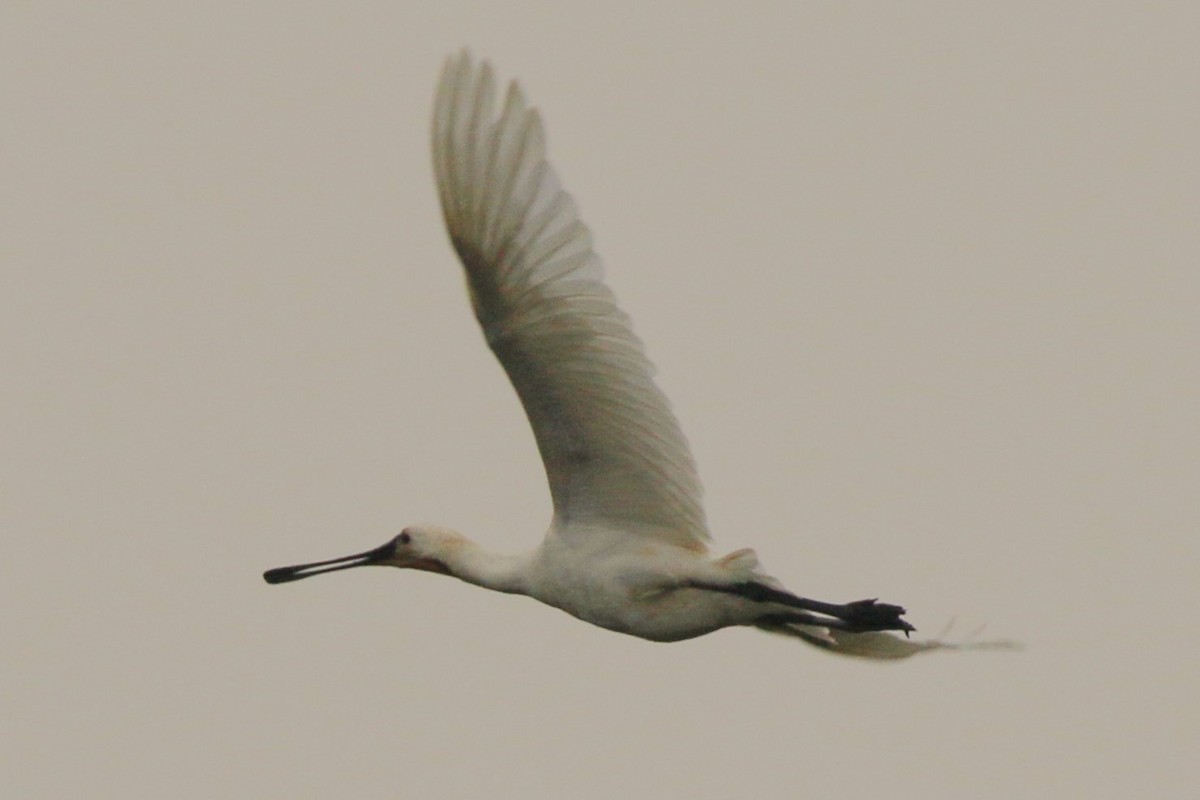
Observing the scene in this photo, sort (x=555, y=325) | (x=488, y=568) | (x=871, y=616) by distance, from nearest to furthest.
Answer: (x=555, y=325) < (x=871, y=616) < (x=488, y=568)

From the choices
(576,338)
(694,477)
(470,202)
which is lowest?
(694,477)

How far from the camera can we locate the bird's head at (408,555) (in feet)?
38.4

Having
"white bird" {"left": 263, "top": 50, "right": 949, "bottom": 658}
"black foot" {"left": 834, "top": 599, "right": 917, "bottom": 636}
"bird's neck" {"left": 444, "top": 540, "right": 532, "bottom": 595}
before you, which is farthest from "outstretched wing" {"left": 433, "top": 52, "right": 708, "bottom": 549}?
"black foot" {"left": 834, "top": 599, "right": 917, "bottom": 636}

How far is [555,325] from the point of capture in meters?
10.1

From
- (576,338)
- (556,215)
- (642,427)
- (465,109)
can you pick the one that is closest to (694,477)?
(642,427)

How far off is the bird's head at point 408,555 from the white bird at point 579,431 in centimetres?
2

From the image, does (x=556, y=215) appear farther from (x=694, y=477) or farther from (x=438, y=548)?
(x=438, y=548)

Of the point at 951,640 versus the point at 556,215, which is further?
→ the point at 951,640

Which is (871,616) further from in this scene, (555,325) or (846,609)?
(555,325)

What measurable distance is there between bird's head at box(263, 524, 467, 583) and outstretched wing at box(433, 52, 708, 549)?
1.02 metres

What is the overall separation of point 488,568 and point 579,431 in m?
1.29

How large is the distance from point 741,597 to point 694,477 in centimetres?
70

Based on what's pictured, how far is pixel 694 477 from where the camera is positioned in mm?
10750

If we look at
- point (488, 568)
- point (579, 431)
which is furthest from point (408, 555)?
point (579, 431)
